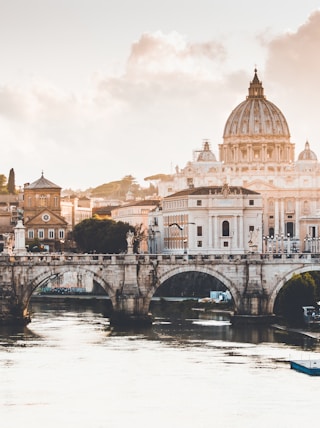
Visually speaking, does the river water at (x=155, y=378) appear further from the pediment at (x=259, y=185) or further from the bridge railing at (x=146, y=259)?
the pediment at (x=259, y=185)

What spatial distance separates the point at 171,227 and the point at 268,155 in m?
42.4

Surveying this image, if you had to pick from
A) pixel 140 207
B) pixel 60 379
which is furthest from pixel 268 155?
pixel 60 379

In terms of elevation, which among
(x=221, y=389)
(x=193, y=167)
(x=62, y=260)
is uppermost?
(x=193, y=167)

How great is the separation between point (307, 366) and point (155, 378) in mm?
6050

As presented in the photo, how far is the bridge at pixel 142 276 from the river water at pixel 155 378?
4.87 ft

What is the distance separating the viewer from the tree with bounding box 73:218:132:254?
135 metres

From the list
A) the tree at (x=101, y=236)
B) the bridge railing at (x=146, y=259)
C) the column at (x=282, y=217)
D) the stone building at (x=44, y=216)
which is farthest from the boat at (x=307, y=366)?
the column at (x=282, y=217)

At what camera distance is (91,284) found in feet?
415

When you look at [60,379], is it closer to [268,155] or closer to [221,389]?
[221,389]

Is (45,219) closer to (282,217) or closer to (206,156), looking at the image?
(282,217)

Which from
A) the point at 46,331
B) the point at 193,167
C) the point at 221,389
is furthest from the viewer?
the point at 193,167

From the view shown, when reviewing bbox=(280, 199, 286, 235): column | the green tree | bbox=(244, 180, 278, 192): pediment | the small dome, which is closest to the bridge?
the green tree

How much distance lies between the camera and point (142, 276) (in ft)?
295

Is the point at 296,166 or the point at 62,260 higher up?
the point at 296,166
